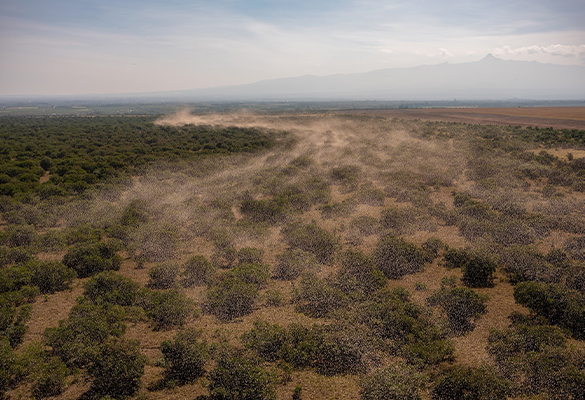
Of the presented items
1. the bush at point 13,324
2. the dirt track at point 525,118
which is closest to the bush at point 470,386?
the bush at point 13,324

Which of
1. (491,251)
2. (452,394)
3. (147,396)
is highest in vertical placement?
(491,251)

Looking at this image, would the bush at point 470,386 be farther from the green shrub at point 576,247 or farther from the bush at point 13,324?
the bush at point 13,324

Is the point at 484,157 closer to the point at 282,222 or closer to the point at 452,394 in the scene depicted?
the point at 282,222

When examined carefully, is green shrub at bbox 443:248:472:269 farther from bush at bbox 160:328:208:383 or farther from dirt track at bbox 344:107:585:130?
dirt track at bbox 344:107:585:130

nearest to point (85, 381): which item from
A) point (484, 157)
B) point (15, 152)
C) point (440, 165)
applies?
point (440, 165)

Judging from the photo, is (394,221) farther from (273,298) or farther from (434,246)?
(273,298)

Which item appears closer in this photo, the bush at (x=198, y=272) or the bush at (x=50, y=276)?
the bush at (x=50, y=276)
